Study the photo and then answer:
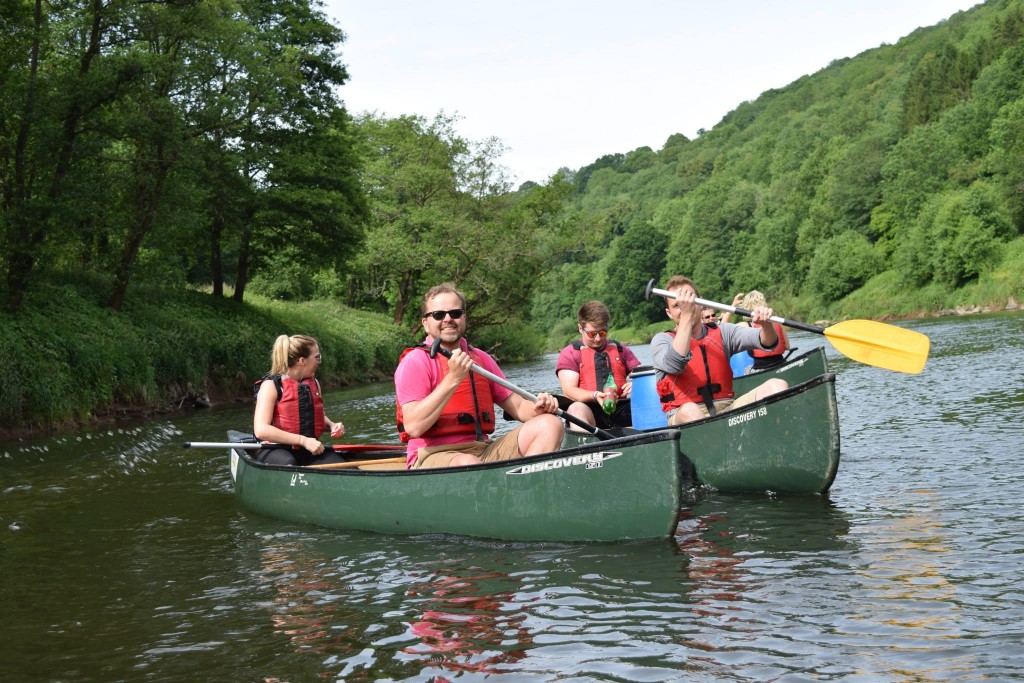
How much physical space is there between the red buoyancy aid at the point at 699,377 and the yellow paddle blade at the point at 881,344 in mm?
→ 812

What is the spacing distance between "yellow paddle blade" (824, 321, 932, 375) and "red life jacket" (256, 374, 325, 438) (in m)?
3.88

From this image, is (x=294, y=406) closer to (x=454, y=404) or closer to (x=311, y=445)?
(x=311, y=445)

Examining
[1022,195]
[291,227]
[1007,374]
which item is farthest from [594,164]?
[1007,374]

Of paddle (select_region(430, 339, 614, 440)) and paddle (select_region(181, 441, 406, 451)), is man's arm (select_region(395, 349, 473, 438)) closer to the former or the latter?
paddle (select_region(430, 339, 614, 440))

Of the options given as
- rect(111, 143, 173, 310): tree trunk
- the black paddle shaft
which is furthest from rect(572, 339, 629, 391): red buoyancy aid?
rect(111, 143, 173, 310): tree trunk

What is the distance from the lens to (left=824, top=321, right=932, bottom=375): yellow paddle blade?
694 cm

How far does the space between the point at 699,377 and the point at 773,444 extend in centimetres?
90

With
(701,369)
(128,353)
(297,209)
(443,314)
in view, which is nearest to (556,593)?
(443,314)

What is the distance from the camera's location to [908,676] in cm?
333

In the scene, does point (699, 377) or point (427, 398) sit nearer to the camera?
point (427, 398)

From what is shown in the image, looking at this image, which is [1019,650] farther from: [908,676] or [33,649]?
[33,649]

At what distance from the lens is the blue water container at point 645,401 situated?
769cm

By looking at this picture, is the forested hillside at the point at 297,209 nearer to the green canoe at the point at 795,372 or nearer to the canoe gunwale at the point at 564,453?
the canoe gunwale at the point at 564,453

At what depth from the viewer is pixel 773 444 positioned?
22.2 ft
